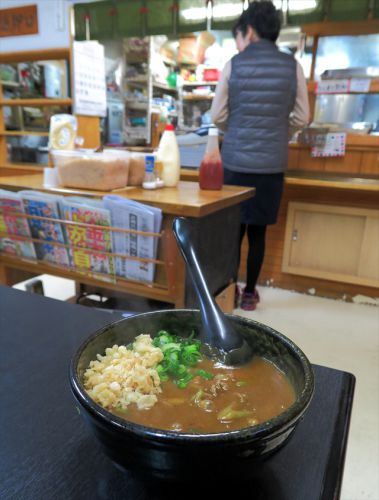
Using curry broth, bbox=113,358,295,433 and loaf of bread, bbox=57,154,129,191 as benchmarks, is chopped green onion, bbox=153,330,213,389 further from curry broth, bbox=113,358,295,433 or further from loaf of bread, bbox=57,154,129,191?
loaf of bread, bbox=57,154,129,191

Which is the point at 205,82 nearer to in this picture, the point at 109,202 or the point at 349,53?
the point at 349,53

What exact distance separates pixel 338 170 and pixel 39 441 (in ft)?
8.47

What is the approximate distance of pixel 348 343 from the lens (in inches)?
82.3

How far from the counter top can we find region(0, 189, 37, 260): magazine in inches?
2.8

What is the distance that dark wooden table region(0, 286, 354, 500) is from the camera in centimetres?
37

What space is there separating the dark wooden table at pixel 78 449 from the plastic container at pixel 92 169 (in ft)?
2.84

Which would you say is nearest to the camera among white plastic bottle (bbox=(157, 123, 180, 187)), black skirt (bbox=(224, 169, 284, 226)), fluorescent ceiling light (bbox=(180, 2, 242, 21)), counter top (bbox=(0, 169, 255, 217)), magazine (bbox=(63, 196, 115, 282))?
counter top (bbox=(0, 169, 255, 217))

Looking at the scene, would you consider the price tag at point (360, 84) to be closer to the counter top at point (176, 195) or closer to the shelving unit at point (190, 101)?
the counter top at point (176, 195)

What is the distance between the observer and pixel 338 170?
2609 millimetres

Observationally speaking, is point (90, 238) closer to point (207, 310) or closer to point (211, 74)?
point (207, 310)

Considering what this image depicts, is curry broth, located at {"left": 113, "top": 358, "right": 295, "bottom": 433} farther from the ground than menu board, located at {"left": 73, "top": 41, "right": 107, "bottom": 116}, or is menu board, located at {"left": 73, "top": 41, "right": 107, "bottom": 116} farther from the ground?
menu board, located at {"left": 73, "top": 41, "right": 107, "bottom": 116}

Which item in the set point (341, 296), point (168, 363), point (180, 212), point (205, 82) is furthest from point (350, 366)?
point (205, 82)

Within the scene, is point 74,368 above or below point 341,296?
above

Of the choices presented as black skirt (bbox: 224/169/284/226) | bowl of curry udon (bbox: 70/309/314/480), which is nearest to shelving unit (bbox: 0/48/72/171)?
black skirt (bbox: 224/169/284/226)
